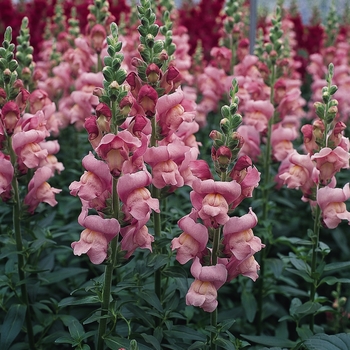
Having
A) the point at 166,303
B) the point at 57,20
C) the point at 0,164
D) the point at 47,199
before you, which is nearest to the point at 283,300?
the point at 166,303

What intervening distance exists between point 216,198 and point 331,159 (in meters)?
0.73

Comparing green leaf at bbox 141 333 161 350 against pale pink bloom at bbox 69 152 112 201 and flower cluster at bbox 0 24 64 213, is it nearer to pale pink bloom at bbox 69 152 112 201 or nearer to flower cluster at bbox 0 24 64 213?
pale pink bloom at bbox 69 152 112 201

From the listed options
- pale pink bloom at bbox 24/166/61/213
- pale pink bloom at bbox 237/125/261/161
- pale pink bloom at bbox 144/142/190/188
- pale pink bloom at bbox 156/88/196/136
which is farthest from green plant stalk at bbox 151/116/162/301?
pale pink bloom at bbox 237/125/261/161

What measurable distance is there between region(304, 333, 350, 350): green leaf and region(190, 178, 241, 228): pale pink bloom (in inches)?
25.7

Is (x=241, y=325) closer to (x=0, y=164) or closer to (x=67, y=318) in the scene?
(x=67, y=318)

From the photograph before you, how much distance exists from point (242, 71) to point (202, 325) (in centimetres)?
200

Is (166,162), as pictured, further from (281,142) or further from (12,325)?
Result: (281,142)

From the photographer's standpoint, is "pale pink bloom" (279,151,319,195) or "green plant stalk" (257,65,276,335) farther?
"green plant stalk" (257,65,276,335)

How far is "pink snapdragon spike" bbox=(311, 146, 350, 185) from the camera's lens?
2.62 metres

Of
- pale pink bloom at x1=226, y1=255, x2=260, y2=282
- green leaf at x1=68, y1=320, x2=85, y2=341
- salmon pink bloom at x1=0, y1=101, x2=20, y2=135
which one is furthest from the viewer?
salmon pink bloom at x1=0, y1=101, x2=20, y2=135

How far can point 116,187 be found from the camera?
2.28 m

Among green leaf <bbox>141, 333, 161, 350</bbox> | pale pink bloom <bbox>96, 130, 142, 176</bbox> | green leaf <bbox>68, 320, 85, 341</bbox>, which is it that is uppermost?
pale pink bloom <bbox>96, 130, 142, 176</bbox>

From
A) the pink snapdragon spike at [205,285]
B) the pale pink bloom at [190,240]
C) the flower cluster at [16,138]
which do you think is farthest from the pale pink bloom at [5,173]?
the pink snapdragon spike at [205,285]

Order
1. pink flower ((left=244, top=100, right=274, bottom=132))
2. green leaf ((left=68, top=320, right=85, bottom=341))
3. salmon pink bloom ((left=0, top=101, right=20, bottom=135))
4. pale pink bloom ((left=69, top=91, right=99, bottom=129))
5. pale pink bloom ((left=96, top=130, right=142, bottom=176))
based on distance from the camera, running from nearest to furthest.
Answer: pale pink bloom ((left=96, top=130, right=142, bottom=176)) → green leaf ((left=68, top=320, right=85, bottom=341)) → salmon pink bloom ((left=0, top=101, right=20, bottom=135)) → pink flower ((left=244, top=100, right=274, bottom=132)) → pale pink bloom ((left=69, top=91, right=99, bottom=129))
